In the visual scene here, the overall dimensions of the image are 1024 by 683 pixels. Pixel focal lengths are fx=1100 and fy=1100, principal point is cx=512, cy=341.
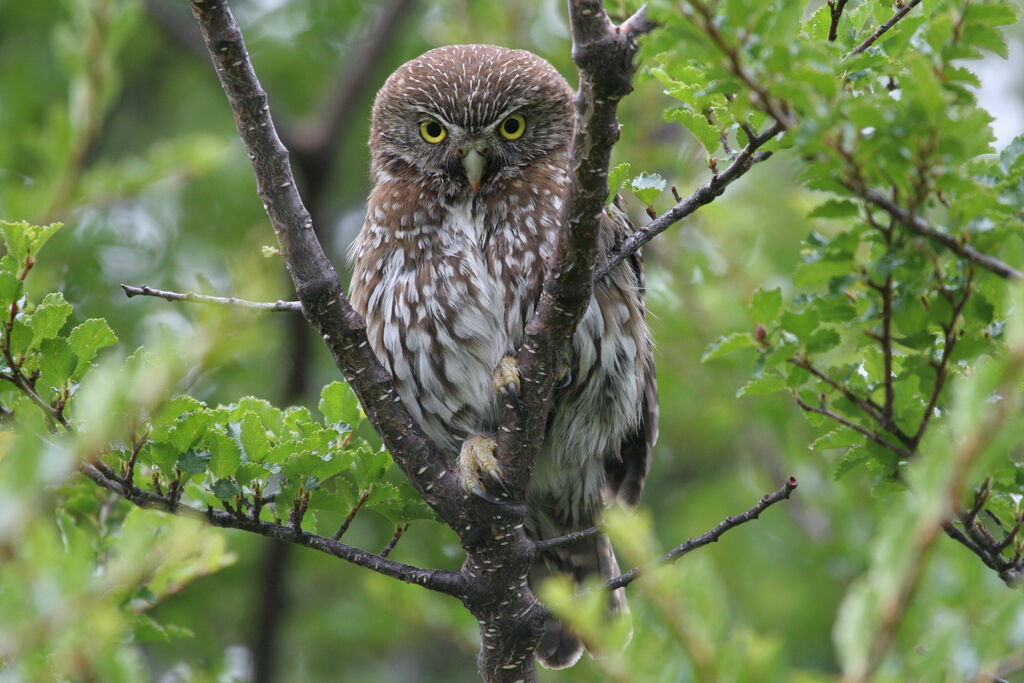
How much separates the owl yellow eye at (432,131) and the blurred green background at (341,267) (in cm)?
87

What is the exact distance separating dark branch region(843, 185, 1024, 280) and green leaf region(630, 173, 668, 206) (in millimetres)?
721

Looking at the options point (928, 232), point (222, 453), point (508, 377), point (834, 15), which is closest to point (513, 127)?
point (508, 377)

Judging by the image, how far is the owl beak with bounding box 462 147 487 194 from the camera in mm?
3812

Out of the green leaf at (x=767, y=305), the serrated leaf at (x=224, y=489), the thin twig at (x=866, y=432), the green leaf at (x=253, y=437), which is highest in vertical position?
the green leaf at (x=253, y=437)

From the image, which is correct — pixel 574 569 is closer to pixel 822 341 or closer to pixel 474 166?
pixel 474 166

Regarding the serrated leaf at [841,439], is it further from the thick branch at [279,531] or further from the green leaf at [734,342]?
the thick branch at [279,531]

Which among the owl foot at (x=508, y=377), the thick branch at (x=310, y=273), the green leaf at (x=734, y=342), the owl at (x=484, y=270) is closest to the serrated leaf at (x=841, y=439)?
the green leaf at (x=734, y=342)

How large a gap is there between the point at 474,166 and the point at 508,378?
3.63 ft

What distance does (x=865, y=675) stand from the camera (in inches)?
52.6

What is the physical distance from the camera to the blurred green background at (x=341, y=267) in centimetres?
537

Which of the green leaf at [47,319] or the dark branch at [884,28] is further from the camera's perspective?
the green leaf at [47,319]

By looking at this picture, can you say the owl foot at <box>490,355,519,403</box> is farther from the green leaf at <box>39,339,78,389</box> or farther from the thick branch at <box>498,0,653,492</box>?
the green leaf at <box>39,339,78,389</box>

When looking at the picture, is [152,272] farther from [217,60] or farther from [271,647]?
[217,60]

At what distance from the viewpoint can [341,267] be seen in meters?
7.56
